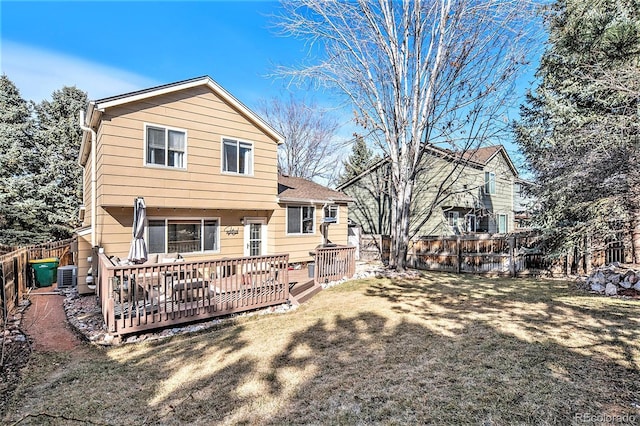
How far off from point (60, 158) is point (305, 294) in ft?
65.4

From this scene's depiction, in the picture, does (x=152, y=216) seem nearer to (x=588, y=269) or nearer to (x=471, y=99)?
(x=471, y=99)

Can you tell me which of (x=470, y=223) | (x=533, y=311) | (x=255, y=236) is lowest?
(x=533, y=311)

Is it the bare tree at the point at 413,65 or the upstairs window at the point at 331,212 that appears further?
the upstairs window at the point at 331,212

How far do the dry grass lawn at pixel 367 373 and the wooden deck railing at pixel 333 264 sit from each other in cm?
306

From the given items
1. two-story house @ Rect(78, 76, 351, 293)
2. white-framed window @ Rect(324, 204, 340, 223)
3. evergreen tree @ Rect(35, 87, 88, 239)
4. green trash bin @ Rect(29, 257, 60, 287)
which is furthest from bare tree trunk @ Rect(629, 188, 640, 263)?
evergreen tree @ Rect(35, 87, 88, 239)

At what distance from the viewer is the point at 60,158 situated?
19406 millimetres

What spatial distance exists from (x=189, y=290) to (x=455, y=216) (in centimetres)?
1623

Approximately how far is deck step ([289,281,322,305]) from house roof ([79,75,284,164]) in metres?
5.57

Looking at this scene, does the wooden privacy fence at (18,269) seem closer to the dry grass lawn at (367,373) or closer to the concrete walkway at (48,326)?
the concrete walkway at (48,326)

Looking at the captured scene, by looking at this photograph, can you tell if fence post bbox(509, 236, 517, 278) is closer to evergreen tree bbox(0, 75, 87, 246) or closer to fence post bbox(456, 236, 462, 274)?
fence post bbox(456, 236, 462, 274)

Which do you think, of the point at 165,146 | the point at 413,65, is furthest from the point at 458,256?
the point at 165,146

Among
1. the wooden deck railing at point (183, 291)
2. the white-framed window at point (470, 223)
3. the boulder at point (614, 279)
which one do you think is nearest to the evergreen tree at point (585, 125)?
the boulder at point (614, 279)

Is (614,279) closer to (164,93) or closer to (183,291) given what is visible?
(183,291)

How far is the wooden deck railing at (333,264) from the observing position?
944 cm
